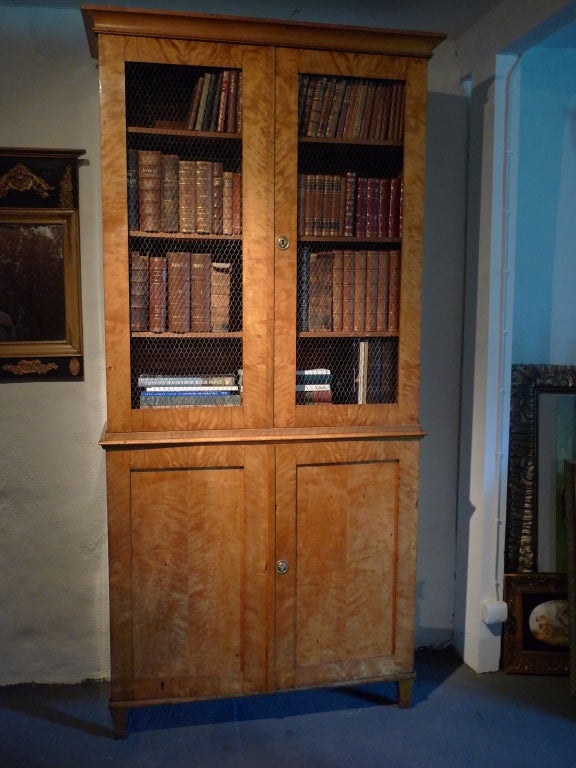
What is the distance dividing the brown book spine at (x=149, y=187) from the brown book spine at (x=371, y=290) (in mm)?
741

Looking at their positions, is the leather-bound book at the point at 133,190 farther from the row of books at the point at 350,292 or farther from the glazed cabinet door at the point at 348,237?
the row of books at the point at 350,292

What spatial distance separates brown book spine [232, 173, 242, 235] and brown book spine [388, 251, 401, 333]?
1.79ft

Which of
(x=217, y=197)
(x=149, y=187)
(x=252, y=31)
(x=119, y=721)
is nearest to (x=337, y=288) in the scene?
(x=217, y=197)

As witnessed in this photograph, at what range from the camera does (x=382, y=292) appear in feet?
7.64

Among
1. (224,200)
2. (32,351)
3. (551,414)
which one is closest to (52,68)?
(224,200)

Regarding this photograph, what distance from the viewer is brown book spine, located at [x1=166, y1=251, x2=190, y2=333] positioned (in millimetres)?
2205

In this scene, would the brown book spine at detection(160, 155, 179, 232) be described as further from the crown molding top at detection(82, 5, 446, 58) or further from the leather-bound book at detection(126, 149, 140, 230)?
the crown molding top at detection(82, 5, 446, 58)

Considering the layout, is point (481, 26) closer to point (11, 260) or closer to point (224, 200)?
point (224, 200)

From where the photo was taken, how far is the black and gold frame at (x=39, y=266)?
2.44 m

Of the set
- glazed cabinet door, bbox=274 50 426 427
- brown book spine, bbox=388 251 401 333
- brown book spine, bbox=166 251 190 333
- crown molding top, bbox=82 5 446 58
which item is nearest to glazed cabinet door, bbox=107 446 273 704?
glazed cabinet door, bbox=274 50 426 427

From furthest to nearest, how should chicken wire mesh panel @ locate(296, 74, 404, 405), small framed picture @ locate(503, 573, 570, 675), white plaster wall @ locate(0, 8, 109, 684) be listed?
small framed picture @ locate(503, 573, 570, 675) → white plaster wall @ locate(0, 8, 109, 684) → chicken wire mesh panel @ locate(296, 74, 404, 405)

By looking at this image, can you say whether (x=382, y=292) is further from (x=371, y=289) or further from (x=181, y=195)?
(x=181, y=195)

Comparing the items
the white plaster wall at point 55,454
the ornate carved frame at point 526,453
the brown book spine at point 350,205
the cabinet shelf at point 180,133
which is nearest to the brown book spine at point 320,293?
the brown book spine at point 350,205

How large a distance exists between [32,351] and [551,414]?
211 cm
